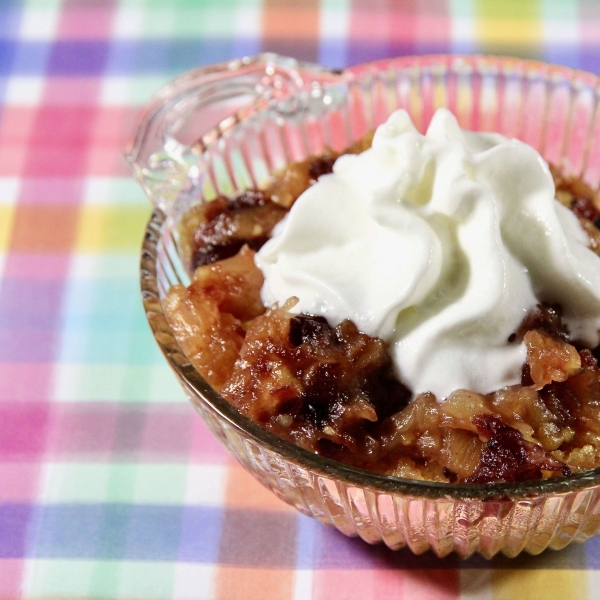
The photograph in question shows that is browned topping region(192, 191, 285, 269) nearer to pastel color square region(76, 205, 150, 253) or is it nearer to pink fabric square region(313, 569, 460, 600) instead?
pastel color square region(76, 205, 150, 253)

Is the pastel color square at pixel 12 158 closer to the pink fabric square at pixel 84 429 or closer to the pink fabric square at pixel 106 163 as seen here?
the pink fabric square at pixel 106 163

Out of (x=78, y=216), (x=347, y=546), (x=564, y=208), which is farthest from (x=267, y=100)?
(x=347, y=546)

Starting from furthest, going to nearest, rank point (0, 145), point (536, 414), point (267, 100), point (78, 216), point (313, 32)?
point (313, 32)
point (0, 145)
point (78, 216)
point (267, 100)
point (536, 414)

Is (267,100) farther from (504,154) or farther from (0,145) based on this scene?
(0,145)

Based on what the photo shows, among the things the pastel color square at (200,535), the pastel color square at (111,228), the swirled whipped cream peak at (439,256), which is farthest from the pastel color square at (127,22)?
the pastel color square at (200,535)

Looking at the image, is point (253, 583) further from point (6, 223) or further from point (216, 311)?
point (6, 223)

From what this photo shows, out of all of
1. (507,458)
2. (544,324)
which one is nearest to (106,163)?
(544,324)

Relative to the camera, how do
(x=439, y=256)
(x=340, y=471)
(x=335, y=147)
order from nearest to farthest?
(x=340, y=471) → (x=439, y=256) → (x=335, y=147)
